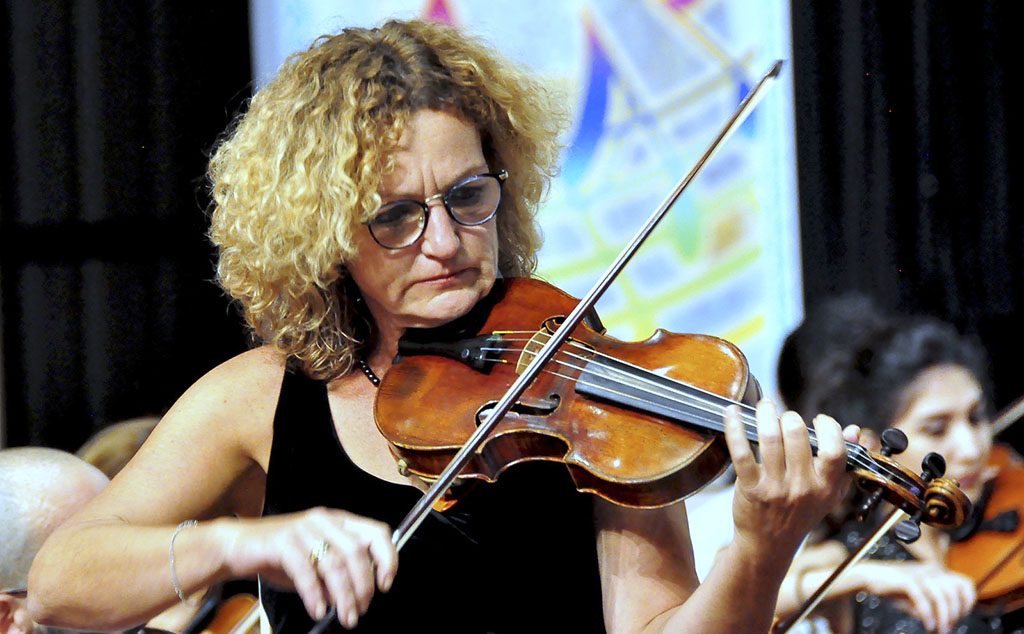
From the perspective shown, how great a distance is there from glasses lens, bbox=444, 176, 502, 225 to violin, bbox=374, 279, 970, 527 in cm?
11

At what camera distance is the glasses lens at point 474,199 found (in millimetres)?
1137

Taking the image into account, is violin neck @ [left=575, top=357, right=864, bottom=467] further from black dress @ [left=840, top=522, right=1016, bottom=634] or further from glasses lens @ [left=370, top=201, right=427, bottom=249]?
black dress @ [left=840, top=522, right=1016, bottom=634]

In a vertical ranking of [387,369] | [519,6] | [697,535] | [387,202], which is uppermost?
[519,6]

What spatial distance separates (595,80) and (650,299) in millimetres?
535

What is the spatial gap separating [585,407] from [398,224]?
0.93 ft

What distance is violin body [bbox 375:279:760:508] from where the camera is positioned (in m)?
0.97

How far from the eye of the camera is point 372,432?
1.19 m

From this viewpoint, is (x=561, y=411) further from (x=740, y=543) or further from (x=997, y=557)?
(x=997, y=557)

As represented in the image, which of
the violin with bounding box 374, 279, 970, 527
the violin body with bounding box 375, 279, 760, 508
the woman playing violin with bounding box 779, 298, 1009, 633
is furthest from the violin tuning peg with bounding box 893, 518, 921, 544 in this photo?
the woman playing violin with bounding box 779, 298, 1009, 633

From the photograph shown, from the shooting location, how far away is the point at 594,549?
1.12 meters

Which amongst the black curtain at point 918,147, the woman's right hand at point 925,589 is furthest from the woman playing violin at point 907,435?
the black curtain at point 918,147

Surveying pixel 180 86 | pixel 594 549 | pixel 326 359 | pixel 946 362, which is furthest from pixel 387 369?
pixel 180 86

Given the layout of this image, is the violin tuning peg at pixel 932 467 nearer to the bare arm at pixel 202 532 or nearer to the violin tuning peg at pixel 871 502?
the violin tuning peg at pixel 871 502

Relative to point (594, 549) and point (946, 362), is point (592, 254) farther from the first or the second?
point (594, 549)
